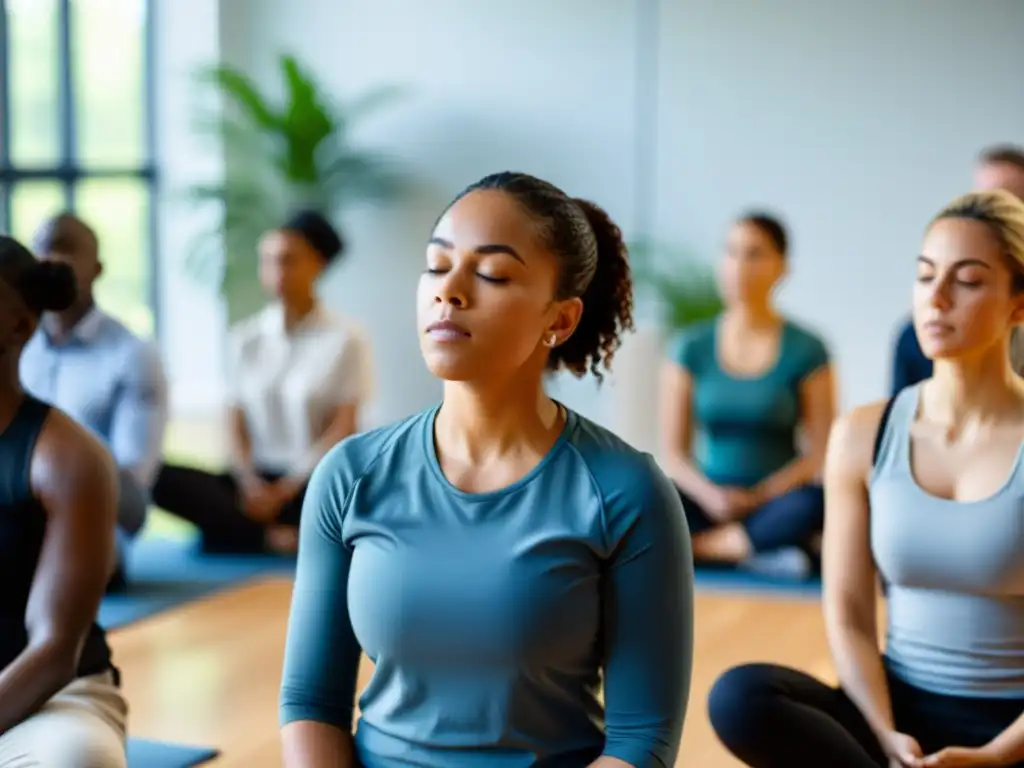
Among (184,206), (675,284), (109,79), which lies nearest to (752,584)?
(675,284)

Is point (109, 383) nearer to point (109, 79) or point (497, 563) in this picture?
point (497, 563)

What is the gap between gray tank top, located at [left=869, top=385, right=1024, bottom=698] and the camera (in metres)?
1.97

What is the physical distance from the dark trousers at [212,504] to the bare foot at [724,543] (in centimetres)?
113

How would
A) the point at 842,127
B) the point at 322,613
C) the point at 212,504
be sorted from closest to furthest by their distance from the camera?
the point at 322,613, the point at 212,504, the point at 842,127

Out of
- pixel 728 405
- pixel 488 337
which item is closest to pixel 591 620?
pixel 488 337

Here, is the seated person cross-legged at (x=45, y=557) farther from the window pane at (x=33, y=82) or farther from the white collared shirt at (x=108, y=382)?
the window pane at (x=33, y=82)

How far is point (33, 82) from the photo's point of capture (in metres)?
5.93

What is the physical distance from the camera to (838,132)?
5770mm

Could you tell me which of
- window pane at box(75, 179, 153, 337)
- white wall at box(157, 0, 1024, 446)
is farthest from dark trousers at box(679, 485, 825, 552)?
window pane at box(75, 179, 153, 337)

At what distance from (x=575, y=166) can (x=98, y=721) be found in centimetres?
445

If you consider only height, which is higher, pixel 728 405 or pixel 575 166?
pixel 575 166

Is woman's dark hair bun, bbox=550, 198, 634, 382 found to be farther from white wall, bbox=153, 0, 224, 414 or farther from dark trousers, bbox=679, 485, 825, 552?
white wall, bbox=153, 0, 224, 414

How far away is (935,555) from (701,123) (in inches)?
163

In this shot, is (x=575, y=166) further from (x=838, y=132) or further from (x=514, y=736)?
(x=514, y=736)
